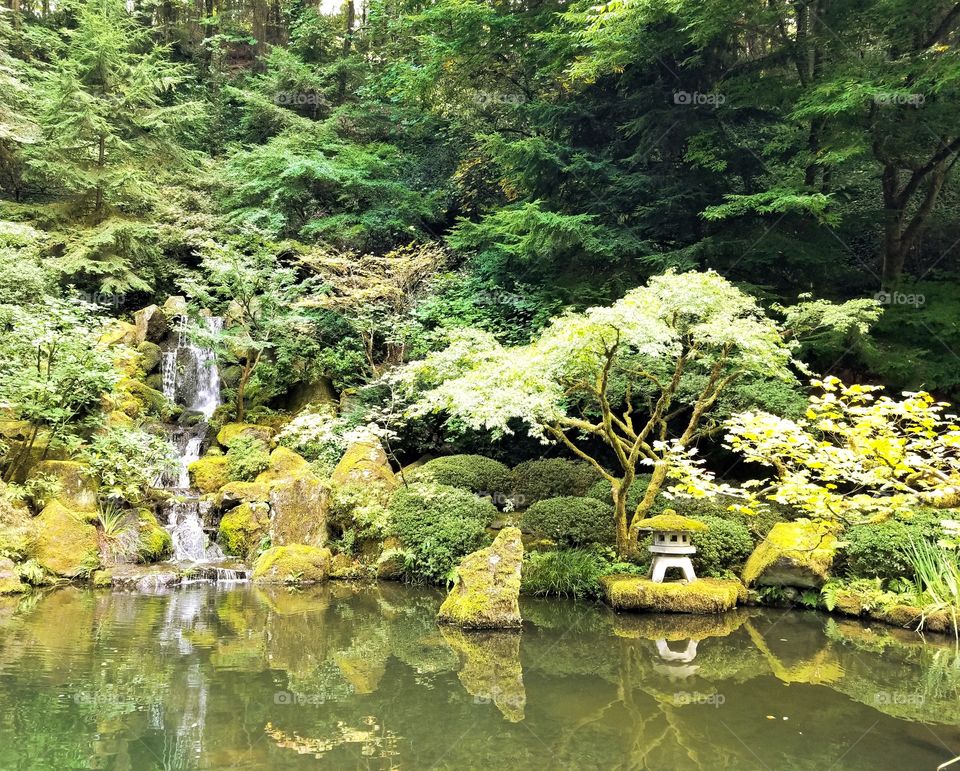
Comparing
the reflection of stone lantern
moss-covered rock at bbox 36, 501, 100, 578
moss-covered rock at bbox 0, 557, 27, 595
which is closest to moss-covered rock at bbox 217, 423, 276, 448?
moss-covered rock at bbox 36, 501, 100, 578

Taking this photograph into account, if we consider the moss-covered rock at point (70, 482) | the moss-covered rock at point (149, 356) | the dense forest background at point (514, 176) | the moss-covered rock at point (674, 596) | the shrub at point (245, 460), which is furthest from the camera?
the moss-covered rock at point (149, 356)

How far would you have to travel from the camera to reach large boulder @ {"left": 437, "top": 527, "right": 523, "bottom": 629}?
768 centimetres

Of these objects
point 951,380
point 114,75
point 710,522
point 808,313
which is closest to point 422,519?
point 710,522

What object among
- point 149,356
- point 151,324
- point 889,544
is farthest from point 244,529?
point 889,544

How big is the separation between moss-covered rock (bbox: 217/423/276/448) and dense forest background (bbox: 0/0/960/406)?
198 cm

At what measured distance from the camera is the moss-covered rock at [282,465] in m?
12.6

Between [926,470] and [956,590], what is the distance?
16.0 ft

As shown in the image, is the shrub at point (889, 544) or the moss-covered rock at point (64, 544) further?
the moss-covered rock at point (64, 544)

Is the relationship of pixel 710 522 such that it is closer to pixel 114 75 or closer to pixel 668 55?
pixel 668 55

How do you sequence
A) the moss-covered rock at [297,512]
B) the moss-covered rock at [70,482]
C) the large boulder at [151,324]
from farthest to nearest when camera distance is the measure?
the large boulder at [151,324]
the moss-covered rock at [297,512]
the moss-covered rock at [70,482]

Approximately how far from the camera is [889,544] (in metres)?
8.48

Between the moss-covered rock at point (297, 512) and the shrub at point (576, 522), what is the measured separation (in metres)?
3.68

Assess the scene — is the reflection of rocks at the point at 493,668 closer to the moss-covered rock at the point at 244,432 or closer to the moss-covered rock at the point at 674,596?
the moss-covered rock at the point at 674,596

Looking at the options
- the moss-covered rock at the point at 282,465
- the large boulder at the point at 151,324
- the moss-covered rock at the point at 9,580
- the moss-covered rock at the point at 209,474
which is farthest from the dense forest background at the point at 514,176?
the moss-covered rock at the point at 9,580
